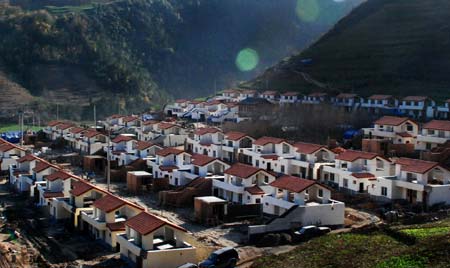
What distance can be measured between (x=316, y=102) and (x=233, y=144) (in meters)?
17.0

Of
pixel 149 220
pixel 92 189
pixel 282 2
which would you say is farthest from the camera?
pixel 282 2

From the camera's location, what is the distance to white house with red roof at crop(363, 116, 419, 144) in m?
35.9

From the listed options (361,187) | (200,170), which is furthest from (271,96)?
(361,187)

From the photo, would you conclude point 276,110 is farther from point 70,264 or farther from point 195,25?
point 195,25

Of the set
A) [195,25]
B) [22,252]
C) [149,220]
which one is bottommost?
[22,252]

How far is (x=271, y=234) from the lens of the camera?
21.0m

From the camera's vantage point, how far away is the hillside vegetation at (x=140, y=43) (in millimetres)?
83000

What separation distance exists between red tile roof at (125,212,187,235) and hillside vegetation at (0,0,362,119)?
56.2 meters

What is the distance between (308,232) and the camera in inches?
829

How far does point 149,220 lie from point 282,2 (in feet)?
364

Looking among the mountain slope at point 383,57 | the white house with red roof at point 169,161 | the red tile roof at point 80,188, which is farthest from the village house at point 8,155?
the mountain slope at point 383,57

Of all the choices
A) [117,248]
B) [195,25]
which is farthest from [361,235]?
A: [195,25]

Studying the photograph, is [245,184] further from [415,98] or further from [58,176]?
[415,98]

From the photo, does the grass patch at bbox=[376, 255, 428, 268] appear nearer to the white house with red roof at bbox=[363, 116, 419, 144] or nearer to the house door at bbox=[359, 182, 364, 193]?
the house door at bbox=[359, 182, 364, 193]
